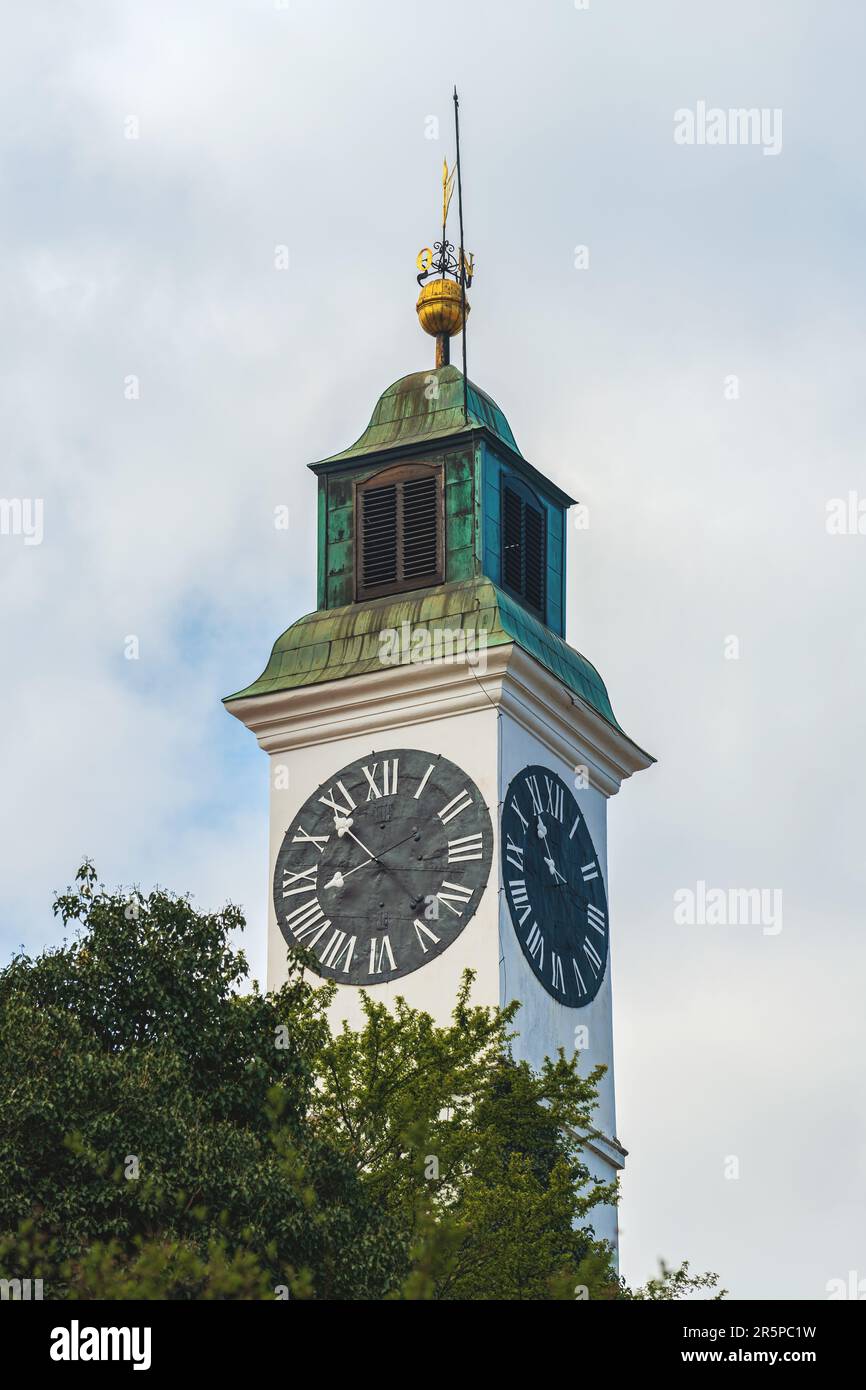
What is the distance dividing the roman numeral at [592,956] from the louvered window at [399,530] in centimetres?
615

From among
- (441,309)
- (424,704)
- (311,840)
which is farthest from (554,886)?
(441,309)

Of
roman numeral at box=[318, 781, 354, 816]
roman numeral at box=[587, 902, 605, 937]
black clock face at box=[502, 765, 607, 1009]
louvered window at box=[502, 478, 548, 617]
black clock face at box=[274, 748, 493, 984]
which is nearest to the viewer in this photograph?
black clock face at box=[274, 748, 493, 984]

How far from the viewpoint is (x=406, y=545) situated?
5012cm

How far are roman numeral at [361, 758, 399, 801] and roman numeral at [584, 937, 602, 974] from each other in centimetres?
392

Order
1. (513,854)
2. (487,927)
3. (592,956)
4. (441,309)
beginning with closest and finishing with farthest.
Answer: (487,927), (513,854), (592,956), (441,309)

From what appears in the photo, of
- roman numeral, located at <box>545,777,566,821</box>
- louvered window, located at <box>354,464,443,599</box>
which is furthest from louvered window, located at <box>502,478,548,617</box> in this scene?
roman numeral, located at <box>545,777,566,821</box>

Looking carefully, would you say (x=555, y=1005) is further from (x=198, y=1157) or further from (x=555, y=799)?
(x=198, y=1157)

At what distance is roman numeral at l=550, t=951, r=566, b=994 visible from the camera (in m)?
47.5

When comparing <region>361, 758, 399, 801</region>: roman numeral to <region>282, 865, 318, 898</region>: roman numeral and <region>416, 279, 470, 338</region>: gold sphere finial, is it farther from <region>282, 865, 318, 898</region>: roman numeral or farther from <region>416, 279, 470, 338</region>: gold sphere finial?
<region>416, 279, 470, 338</region>: gold sphere finial

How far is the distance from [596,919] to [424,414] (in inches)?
347

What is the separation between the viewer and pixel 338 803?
158ft

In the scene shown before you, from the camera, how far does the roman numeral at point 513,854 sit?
47.0 m

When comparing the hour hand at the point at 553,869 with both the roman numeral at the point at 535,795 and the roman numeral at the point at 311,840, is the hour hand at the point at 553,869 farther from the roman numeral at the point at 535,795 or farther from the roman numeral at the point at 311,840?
the roman numeral at the point at 311,840

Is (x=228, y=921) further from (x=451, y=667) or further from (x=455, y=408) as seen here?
(x=455, y=408)
